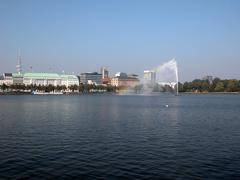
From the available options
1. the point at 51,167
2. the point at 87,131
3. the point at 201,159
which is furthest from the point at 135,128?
the point at 51,167

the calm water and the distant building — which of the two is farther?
Answer: the distant building

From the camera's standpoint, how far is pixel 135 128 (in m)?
29.3

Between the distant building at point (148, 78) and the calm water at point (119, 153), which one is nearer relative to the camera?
the calm water at point (119, 153)

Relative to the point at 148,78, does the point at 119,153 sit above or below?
below

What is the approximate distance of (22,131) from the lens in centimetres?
2716

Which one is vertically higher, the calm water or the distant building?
the distant building

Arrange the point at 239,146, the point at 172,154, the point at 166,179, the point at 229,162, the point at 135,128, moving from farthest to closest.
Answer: the point at 135,128, the point at 239,146, the point at 172,154, the point at 229,162, the point at 166,179

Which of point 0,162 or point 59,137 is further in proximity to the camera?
point 59,137

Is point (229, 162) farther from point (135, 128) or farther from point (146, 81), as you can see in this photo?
Answer: point (146, 81)

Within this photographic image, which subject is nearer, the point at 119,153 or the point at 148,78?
the point at 119,153

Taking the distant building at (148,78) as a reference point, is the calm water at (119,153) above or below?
below

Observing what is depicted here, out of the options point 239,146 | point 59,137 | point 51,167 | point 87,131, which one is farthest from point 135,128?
point 51,167

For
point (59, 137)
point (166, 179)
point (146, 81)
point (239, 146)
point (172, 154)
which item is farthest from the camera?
point (146, 81)

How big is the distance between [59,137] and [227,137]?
11.9 m
